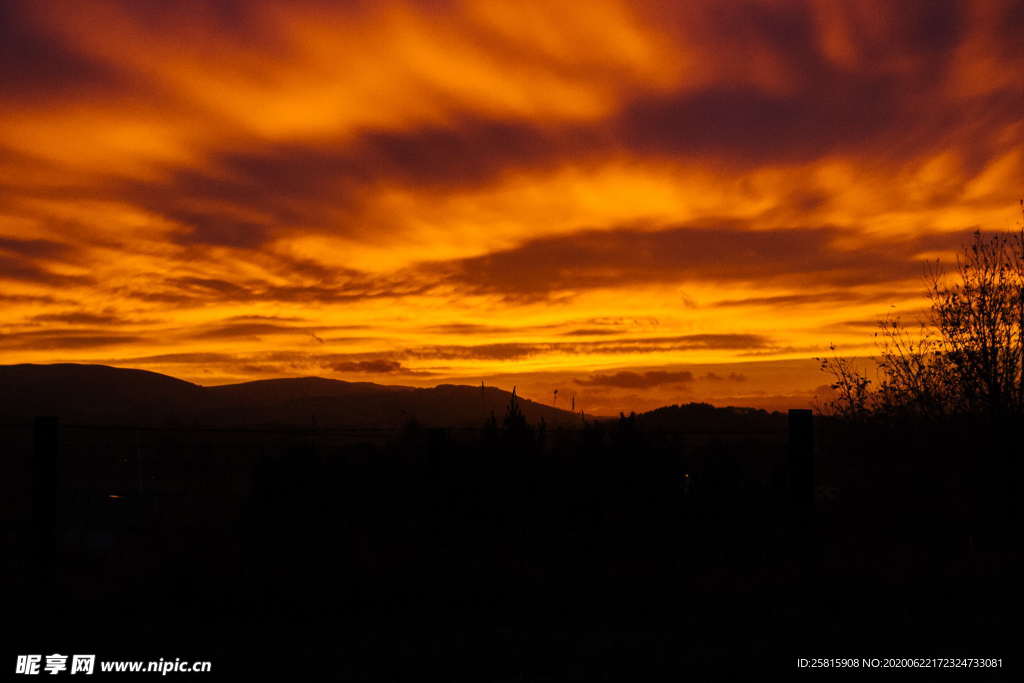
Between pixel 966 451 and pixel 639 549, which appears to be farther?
pixel 966 451

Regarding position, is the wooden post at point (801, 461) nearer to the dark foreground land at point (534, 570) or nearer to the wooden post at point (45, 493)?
the dark foreground land at point (534, 570)

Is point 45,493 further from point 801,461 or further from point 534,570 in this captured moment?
point 801,461

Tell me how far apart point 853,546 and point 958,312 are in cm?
775

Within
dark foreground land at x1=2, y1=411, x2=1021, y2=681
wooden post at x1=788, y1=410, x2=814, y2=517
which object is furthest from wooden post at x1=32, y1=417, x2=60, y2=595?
wooden post at x1=788, y1=410, x2=814, y2=517

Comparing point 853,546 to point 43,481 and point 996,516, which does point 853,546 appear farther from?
point 43,481

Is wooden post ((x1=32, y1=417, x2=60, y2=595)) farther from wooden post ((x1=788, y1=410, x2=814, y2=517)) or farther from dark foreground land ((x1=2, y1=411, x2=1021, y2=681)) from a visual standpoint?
wooden post ((x1=788, y1=410, x2=814, y2=517))

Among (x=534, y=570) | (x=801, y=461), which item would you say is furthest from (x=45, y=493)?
(x=801, y=461)

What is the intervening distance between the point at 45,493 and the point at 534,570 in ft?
17.3

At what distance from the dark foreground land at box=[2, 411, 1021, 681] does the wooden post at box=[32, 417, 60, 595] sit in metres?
0.02

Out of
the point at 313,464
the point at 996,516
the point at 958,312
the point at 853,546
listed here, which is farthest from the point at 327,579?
the point at 958,312

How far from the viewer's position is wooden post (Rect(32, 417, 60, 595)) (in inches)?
359

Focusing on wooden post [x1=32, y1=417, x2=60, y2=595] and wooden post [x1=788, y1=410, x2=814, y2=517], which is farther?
wooden post [x1=788, y1=410, x2=814, y2=517]

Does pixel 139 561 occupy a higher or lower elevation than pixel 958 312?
lower

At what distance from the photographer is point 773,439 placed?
52312mm
